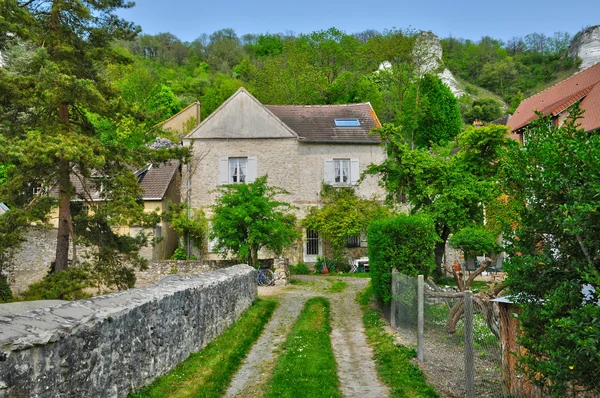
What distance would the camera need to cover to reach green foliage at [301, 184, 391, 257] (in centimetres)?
2844

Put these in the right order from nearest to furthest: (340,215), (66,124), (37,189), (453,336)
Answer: (453,336) < (66,124) < (37,189) < (340,215)

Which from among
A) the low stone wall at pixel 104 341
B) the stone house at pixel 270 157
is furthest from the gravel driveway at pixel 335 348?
the stone house at pixel 270 157

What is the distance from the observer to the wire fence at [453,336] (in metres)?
7.79

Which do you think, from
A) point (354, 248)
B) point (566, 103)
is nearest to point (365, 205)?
point (354, 248)

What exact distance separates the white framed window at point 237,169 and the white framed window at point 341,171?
4237 millimetres

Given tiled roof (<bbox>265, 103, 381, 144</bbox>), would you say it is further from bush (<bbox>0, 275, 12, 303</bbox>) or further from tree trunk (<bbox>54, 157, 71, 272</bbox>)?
bush (<bbox>0, 275, 12, 303</bbox>)

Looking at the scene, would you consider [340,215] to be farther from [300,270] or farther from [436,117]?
[436,117]

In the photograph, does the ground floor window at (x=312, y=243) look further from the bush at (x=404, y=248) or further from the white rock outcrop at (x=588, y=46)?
the white rock outcrop at (x=588, y=46)

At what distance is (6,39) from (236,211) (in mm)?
10118

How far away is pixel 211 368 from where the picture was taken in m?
9.82

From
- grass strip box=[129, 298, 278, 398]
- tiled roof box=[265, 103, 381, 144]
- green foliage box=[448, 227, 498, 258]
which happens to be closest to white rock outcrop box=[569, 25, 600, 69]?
tiled roof box=[265, 103, 381, 144]

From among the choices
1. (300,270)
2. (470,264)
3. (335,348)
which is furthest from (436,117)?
(335,348)

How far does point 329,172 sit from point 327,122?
364 cm

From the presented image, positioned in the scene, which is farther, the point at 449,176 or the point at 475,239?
the point at 475,239
